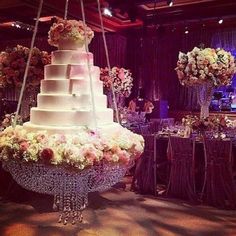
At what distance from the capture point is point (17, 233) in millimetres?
4148

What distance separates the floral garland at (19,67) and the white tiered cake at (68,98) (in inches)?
82.3

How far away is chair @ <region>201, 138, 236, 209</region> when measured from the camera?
5.13m

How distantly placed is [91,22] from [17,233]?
26.6 ft

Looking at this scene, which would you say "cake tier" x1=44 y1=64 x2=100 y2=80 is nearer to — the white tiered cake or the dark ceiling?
the white tiered cake

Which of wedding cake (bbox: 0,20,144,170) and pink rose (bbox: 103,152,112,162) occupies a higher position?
wedding cake (bbox: 0,20,144,170)

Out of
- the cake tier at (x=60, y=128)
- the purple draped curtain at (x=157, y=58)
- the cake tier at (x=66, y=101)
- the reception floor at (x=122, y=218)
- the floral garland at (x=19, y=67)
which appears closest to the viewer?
the cake tier at (x=60, y=128)

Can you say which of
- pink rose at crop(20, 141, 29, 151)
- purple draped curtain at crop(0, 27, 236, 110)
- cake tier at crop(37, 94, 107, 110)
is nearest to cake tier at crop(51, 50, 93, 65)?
cake tier at crop(37, 94, 107, 110)

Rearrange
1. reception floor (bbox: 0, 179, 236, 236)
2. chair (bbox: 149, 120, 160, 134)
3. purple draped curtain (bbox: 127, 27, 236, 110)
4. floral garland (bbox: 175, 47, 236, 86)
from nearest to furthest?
1. reception floor (bbox: 0, 179, 236, 236)
2. floral garland (bbox: 175, 47, 236, 86)
3. chair (bbox: 149, 120, 160, 134)
4. purple draped curtain (bbox: 127, 27, 236, 110)

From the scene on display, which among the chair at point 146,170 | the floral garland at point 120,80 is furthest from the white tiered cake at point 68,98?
the floral garland at point 120,80

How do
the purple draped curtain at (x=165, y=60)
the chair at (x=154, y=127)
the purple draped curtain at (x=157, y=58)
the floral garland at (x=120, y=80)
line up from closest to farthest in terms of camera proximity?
the floral garland at (x=120, y=80) < the chair at (x=154, y=127) < the purple draped curtain at (x=165, y=60) < the purple draped curtain at (x=157, y=58)

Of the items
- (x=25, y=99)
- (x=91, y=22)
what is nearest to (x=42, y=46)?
(x=91, y=22)

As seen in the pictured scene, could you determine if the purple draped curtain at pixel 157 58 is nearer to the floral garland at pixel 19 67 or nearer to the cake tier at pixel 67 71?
the floral garland at pixel 19 67

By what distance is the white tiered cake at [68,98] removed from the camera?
262 cm

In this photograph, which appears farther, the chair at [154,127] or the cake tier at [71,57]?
the chair at [154,127]
